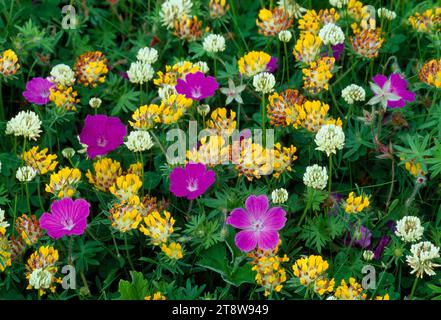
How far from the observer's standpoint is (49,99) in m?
2.64

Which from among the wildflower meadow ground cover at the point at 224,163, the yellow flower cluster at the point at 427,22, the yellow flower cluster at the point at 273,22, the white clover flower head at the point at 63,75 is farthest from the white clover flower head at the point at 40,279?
the yellow flower cluster at the point at 427,22

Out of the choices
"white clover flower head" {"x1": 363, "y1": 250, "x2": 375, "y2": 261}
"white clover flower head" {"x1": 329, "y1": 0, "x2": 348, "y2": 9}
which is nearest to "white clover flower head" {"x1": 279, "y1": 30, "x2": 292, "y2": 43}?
"white clover flower head" {"x1": 329, "y1": 0, "x2": 348, "y2": 9}

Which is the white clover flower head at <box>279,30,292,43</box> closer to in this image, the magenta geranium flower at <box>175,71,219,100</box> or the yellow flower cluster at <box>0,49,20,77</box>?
the magenta geranium flower at <box>175,71,219,100</box>

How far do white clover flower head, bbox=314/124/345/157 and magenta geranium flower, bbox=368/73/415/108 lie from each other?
25 cm

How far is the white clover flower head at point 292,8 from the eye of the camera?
286 centimetres

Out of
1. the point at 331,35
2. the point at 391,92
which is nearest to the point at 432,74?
the point at 391,92

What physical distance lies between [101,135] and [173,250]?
48cm

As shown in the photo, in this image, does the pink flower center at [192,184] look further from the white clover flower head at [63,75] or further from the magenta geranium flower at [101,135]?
the white clover flower head at [63,75]

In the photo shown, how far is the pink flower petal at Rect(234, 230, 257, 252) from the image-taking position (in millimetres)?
2158

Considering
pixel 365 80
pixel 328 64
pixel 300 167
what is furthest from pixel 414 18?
pixel 300 167

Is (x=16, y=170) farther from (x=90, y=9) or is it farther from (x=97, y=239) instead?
(x=90, y=9)

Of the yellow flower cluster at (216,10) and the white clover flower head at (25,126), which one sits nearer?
the white clover flower head at (25,126)

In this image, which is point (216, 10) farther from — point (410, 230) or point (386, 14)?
point (410, 230)

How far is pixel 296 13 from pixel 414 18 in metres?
0.45
